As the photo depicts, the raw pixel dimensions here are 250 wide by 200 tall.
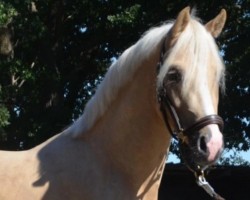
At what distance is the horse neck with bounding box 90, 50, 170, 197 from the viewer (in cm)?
298

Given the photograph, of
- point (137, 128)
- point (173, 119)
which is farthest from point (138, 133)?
point (173, 119)

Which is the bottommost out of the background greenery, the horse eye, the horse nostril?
the background greenery

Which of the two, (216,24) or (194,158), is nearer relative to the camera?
(194,158)

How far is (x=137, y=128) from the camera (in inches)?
119

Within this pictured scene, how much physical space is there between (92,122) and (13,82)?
9.34m

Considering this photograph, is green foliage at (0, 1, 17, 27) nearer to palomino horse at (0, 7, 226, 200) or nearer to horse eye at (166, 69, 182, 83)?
palomino horse at (0, 7, 226, 200)

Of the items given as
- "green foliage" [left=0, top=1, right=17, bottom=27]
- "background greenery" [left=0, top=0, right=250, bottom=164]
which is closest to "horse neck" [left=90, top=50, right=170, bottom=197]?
"green foliage" [left=0, top=1, right=17, bottom=27]

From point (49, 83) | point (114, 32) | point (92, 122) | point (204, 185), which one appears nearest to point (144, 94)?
point (92, 122)

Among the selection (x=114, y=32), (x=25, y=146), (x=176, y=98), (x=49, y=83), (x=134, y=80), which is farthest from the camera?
(x=114, y=32)

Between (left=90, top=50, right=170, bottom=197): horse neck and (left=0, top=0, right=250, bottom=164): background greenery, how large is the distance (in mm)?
7555

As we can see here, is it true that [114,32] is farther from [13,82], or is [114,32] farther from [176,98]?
[176,98]

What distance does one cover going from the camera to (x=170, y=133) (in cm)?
293

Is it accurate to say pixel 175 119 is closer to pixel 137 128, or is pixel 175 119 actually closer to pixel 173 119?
pixel 173 119

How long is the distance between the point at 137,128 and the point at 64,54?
37.6 ft
